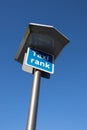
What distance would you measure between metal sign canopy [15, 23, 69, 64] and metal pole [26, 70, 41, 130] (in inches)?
19.4

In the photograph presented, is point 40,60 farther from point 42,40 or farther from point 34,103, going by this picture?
point 34,103

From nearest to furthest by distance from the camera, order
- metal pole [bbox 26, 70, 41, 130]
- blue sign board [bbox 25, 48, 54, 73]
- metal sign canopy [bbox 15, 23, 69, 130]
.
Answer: metal pole [bbox 26, 70, 41, 130] < metal sign canopy [bbox 15, 23, 69, 130] < blue sign board [bbox 25, 48, 54, 73]

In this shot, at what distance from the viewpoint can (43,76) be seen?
3633mm

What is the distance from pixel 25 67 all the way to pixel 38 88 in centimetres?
44

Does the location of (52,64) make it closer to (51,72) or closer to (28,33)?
(51,72)

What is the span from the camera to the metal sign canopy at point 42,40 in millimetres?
3396

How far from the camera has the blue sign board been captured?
355cm

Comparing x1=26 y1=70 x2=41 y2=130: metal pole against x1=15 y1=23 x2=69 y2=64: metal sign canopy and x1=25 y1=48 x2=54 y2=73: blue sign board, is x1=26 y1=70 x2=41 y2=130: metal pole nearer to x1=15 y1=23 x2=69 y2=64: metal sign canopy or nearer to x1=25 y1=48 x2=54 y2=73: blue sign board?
x1=25 y1=48 x2=54 y2=73: blue sign board

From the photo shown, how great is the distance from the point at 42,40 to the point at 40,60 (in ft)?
1.05

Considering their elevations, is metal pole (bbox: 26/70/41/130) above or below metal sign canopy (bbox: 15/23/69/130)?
below

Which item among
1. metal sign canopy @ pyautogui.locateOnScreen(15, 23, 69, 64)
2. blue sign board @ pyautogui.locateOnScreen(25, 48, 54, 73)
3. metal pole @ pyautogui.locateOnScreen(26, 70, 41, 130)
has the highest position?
metal sign canopy @ pyautogui.locateOnScreen(15, 23, 69, 64)

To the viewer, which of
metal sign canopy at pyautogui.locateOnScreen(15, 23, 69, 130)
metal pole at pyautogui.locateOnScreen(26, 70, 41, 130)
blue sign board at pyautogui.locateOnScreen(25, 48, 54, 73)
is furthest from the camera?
blue sign board at pyautogui.locateOnScreen(25, 48, 54, 73)

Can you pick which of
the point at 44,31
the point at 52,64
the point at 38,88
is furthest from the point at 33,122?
the point at 44,31

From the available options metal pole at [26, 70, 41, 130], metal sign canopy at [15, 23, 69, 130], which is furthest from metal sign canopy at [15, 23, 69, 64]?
metal pole at [26, 70, 41, 130]
